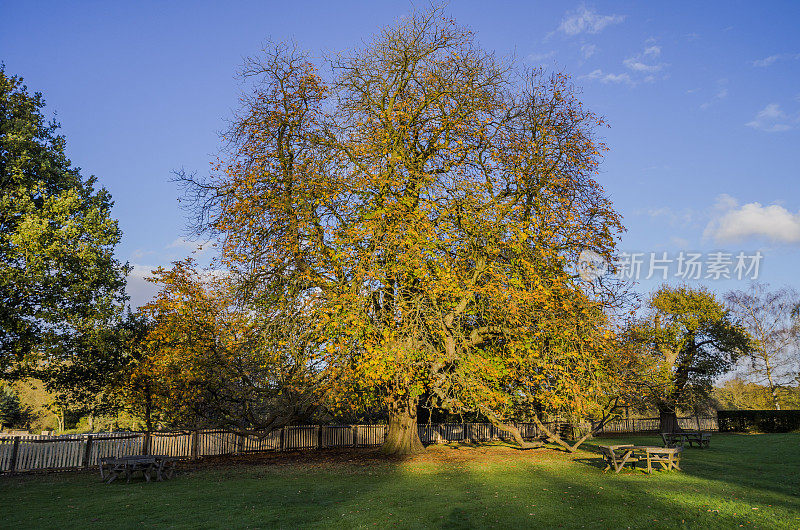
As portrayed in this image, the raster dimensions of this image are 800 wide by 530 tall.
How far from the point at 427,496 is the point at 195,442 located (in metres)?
14.3

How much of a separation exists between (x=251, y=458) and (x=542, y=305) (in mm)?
13300

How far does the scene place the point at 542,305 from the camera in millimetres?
17484

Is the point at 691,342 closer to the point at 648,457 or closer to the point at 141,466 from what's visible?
the point at 648,457

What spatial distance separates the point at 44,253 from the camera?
18906 millimetres

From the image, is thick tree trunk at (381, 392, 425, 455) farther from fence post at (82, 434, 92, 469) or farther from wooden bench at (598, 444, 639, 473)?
fence post at (82, 434, 92, 469)

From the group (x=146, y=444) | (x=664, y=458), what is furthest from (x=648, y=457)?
(x=146, y=444)

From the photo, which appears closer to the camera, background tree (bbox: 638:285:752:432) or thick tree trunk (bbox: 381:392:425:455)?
thick tree trunk (bbox: 381:392:425:455)

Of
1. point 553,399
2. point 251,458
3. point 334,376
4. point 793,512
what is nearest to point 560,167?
point 553,399

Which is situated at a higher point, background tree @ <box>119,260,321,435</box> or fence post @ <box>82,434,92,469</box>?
background tree @ <box>119,260,321,435</box>

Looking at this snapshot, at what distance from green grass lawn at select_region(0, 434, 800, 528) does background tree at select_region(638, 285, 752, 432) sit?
1873 centimetres

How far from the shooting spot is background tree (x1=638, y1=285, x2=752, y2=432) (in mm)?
35594

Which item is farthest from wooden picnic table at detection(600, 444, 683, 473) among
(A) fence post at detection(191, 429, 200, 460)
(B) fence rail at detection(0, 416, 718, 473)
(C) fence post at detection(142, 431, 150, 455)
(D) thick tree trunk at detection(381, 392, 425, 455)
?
(C) fence post at detection(142, 431, 150, 455)

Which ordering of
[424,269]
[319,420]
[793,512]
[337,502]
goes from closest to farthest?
1. [793,512]
2. [337,502]
3. [424,269]
4. [319,420]

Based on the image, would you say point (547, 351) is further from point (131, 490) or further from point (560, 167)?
point (131, 490)
